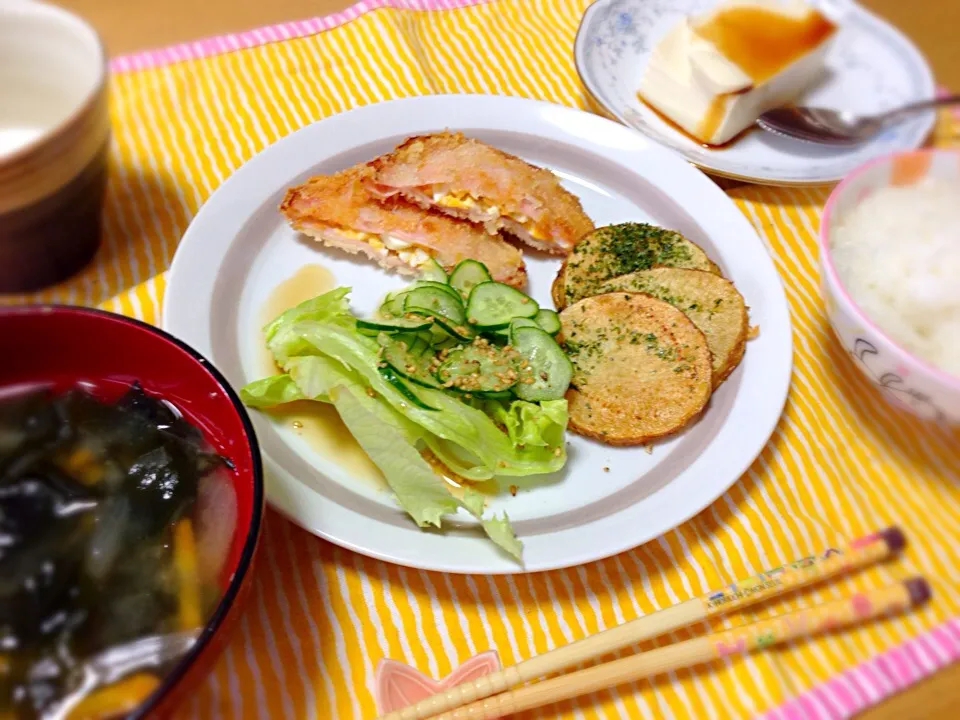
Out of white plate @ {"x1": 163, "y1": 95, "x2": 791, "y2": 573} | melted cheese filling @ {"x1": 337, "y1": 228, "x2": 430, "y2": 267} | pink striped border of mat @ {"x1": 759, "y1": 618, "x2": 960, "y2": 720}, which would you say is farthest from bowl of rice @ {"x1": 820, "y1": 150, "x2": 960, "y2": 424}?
melted cheese filling @ {"x1": 337, "y1": 228, "x2": 430, "y2": 267}

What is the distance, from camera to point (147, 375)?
1.33 metres

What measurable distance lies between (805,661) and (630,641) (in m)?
0.40

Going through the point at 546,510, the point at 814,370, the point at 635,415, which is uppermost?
the point at 814,370

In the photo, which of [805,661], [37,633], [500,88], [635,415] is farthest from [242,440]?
[500,88]

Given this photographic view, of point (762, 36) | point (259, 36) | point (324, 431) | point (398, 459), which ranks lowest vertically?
point (324, 431)

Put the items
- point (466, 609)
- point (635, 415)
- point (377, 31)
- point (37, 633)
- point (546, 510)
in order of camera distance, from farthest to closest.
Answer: point (377, 31) < point (635, 415) < point (546, 510) < point (466, 609) < point (37, 633)

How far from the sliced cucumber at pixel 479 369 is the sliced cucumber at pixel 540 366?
0.12 feet

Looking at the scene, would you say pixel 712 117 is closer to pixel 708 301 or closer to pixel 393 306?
pixel 708 301

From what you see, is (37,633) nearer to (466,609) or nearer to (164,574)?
(164,574)

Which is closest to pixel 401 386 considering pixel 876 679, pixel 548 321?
pixel 548 321

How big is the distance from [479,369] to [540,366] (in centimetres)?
16

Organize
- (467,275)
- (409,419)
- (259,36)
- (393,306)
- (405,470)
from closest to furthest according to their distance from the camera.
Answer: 1. (405,470)
2. (409,419)
3. (393,306)
4. (467,275)
5. (259,36)

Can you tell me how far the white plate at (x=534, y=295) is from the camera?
149cm

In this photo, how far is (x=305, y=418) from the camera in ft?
5.77
